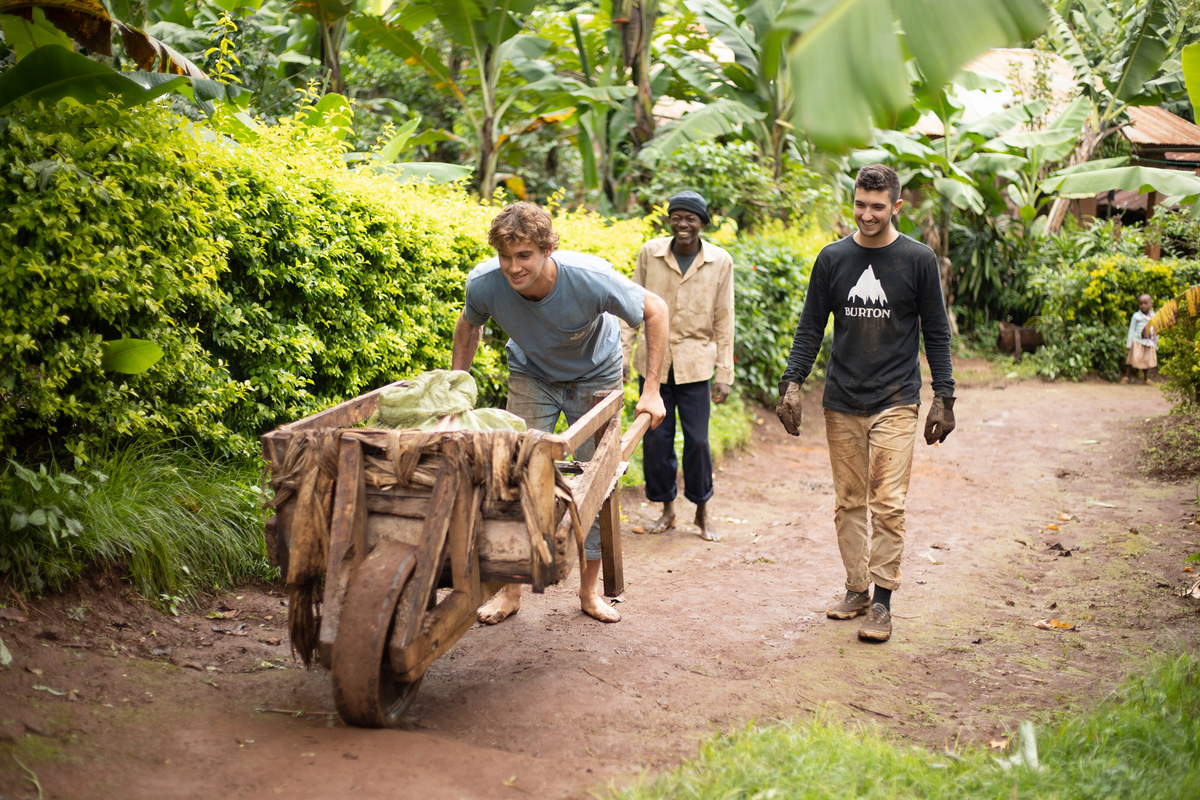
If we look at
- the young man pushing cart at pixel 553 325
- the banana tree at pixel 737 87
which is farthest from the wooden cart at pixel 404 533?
the banana tree at pixel 737 87

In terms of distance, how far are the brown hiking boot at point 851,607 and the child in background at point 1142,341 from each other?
11525mm

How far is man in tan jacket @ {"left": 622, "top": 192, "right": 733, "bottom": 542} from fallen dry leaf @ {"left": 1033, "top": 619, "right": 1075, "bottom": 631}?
2.39 meters

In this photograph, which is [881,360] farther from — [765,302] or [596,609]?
[765,302]

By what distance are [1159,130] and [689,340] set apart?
1777 cm

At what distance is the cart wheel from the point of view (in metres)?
2.80

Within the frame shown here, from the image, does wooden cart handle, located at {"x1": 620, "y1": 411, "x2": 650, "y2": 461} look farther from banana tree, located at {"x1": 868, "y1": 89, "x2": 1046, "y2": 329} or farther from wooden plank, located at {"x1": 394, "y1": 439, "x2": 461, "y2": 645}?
banana tree, located at {"x1": 868, "y1": 89, "x2": 1046, "y2": 329}

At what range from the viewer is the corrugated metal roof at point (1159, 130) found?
18141mm

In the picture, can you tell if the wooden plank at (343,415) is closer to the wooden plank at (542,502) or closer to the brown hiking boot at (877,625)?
the wooden plank at (542,502)

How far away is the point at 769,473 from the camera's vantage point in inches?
355

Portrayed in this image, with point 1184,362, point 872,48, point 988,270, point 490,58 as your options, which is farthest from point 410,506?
point 988,270

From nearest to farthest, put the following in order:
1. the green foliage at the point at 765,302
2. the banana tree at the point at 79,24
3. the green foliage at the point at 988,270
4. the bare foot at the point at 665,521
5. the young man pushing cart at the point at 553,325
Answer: the young man pushing cart at the point at 553,325 → the banana tree at the point at 79,24 → the bare foot at the point at 665,521 → the green foliage at the point at 765,302 → the green foliage at the point at 988,270

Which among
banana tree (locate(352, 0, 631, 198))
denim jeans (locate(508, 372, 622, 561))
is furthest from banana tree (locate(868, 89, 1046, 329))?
denim jeans (locate(508, 372, 622, 561))

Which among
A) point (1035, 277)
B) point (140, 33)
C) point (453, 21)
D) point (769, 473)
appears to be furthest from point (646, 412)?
point (1035, 277)

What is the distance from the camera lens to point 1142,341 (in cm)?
1401
